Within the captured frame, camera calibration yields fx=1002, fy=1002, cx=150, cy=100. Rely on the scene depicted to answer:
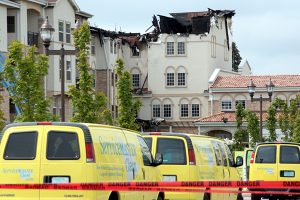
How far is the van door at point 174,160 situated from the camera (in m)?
22.8

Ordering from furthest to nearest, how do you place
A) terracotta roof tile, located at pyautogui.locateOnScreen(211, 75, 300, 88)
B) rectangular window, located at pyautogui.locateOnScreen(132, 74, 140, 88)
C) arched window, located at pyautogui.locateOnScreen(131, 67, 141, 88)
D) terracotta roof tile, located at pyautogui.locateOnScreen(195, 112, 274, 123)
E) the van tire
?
rectangular window, located at pyautogui.locateOnScreen(132, 74, 140, 88), arched window, located at pyautogui.locateOnScreen(131, 67, 141, 88), terracotta roof tile, located at pyautogui.locateOnScreen(211, 75, 300, 88), terracotta roof tile, located at pyautogui.locateOnScreen(195, 112, 274, 123), the van tire

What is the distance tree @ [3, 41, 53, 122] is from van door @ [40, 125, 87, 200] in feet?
57.6

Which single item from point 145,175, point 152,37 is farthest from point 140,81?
point 145,175

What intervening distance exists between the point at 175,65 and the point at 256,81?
8944 mm

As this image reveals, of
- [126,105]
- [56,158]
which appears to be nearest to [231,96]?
[126,105]

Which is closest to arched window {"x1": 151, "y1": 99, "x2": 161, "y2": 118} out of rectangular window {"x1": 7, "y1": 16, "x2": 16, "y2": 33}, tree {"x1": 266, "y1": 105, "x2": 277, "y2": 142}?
tree {"x1": 266, "y1": 105, "x2": 277, "y2": 142}

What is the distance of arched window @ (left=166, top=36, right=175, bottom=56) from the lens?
105312 mm

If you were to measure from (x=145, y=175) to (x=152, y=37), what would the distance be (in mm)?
86618

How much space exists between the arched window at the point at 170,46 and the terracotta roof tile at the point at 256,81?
6.09 meters

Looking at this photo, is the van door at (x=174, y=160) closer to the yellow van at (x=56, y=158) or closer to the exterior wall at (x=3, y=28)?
the yellow van at (x=56, y=158)

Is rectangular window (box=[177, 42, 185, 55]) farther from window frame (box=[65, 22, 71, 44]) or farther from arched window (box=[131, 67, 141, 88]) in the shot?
window frame (box=[65, 22, 71, 44])

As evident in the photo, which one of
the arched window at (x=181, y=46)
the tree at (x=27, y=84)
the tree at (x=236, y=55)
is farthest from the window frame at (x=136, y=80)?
the tree at (x=27, y=84)

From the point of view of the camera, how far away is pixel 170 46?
105 metres

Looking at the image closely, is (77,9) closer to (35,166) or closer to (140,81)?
(140,81)
